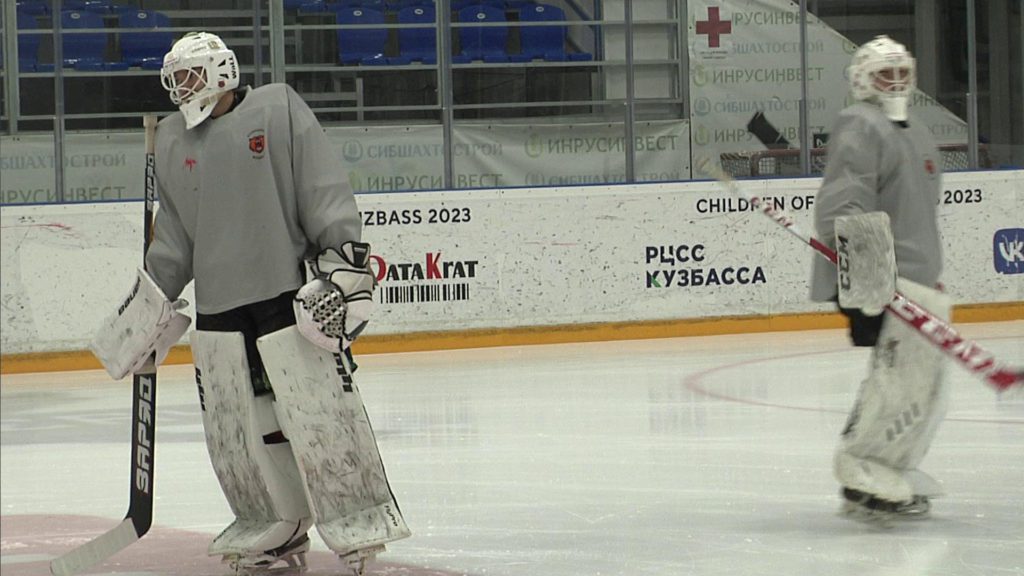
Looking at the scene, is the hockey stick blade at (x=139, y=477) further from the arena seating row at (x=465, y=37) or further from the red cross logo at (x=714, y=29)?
the red cross logo at (x=714, y=29)

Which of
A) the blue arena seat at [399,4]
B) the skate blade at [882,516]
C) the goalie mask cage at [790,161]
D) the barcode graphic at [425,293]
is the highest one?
the blue arena seat at [399,4]

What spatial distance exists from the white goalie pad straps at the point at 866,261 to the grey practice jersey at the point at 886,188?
0.09m

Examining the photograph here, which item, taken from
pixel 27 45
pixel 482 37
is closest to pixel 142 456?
pixel 27 45

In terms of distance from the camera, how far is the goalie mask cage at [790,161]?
10.1m

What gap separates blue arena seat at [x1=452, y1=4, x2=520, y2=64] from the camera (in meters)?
10.3

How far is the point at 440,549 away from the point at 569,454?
165 cm

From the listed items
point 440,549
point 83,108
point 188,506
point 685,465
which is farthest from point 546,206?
point 440,549

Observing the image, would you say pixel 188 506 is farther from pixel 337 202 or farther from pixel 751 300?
pixel 751 300

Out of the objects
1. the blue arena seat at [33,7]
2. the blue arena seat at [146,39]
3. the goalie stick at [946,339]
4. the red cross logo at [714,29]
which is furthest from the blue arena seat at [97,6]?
the goalie stick at [946,339]

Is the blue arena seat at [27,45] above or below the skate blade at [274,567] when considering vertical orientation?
above

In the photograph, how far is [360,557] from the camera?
314 centimetres

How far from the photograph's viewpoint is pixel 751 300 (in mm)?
9547

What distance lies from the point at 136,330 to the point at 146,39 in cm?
736

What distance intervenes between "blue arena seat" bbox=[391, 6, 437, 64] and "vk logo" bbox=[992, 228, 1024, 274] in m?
3.82
